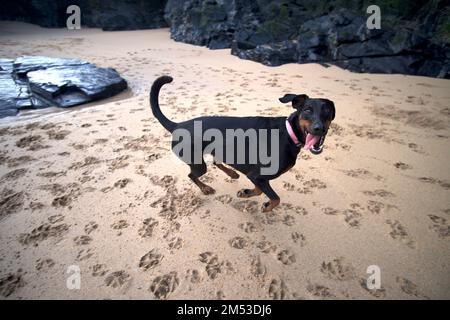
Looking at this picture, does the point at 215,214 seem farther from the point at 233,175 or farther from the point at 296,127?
the point at 296,127

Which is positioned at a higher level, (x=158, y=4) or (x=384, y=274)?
(x=158, y=4)

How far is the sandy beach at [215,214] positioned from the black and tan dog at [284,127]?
425mm

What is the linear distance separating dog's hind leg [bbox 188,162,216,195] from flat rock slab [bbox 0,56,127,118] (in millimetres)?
3931

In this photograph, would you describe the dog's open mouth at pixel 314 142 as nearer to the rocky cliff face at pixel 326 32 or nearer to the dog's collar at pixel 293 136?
the dog's collar at pixel 293 136

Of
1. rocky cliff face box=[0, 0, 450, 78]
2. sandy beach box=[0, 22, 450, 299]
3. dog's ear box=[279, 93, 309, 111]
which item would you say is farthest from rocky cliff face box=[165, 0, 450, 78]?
dog's ear box=[279, 93, 309, 111]

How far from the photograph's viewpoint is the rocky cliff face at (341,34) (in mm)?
6855

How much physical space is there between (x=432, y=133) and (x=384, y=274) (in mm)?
3081

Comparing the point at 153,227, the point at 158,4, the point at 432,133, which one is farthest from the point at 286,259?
the point at 158,4

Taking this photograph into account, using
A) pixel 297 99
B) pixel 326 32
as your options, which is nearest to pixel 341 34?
pixel 326 32

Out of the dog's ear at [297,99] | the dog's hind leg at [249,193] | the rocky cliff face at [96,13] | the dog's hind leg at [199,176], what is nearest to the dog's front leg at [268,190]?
the dog's hind leg at [249,193]

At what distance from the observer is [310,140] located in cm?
203

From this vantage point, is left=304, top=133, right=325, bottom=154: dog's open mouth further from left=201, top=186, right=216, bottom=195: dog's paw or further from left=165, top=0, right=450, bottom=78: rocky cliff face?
left=165, top=0, right=450, bottom=78: rocky cliff face
